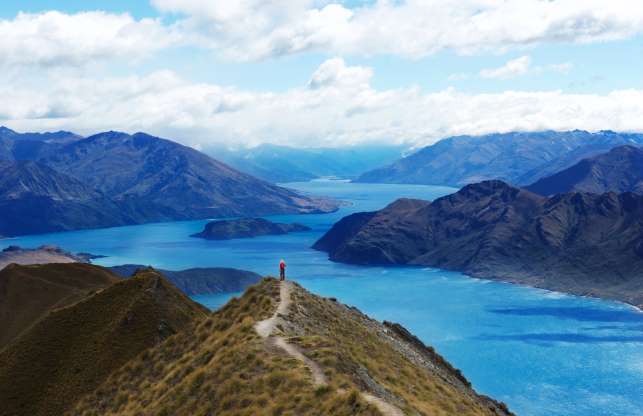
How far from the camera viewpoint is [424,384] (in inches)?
2003

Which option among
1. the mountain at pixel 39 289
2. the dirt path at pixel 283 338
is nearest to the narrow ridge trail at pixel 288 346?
the dirt path at pixel 283 338

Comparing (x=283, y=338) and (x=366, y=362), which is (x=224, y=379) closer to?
(x=283, y=338)

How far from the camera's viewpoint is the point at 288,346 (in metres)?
46.0

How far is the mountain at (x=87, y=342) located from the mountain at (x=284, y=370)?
786cm

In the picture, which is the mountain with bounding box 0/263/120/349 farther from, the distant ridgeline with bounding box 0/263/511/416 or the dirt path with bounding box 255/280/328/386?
the dirt path with bounding box 255/280/328/386

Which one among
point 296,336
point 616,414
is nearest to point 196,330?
point 296,336

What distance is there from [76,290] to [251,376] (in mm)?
84028

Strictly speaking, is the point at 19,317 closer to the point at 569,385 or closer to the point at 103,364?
the point at 103,364

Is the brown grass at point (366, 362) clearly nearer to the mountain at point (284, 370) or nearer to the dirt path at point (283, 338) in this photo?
the mountain at point (284, 370)

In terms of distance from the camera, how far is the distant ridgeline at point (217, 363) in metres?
39.9

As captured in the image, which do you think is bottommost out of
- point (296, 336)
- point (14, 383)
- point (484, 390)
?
point (484, 390)


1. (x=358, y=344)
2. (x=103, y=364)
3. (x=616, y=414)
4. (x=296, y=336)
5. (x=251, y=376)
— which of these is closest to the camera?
(x=251, y=376)

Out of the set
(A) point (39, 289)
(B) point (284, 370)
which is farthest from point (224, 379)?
(A) point (39, 289)

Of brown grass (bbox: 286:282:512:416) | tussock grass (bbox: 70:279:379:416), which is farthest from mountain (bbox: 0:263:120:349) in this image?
brown grass (bbox: 286:282:512:416)
